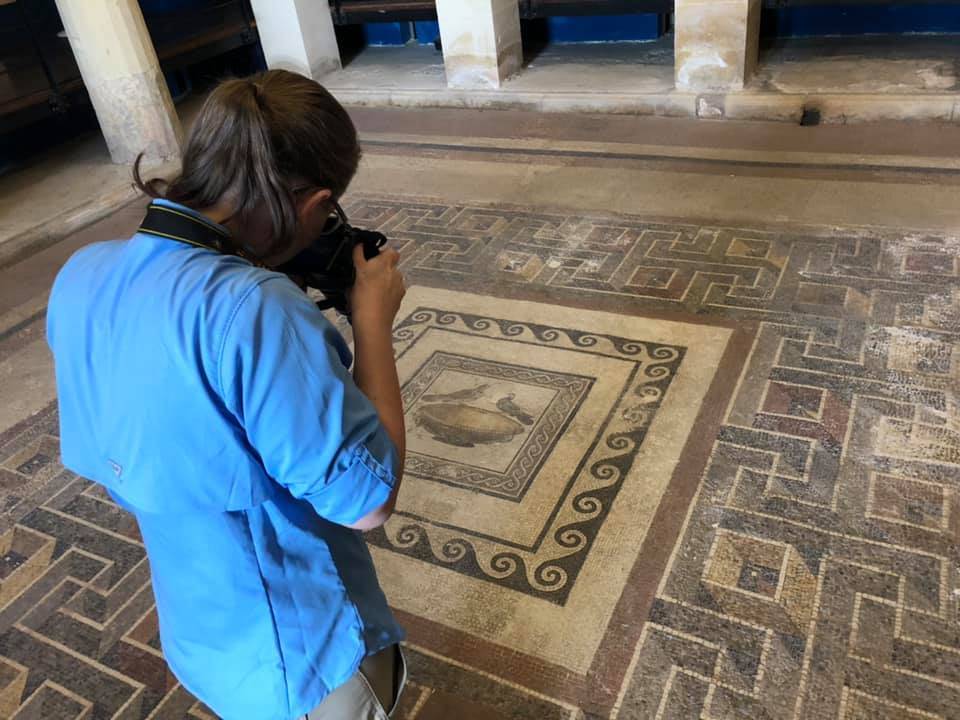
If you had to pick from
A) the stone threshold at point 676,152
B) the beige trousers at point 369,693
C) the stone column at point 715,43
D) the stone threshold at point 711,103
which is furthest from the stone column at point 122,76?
the beige trousers at point 369,693

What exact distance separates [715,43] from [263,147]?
14.9 feet

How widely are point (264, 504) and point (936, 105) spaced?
4643 mm

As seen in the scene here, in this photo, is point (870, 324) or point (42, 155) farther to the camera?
point (42, 155)

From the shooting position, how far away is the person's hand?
1092 millimetres

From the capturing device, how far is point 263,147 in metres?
0.93

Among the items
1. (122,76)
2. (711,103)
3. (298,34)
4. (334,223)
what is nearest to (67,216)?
(122,76)

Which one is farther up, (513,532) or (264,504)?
(264,504)

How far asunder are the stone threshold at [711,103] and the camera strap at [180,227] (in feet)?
14.6

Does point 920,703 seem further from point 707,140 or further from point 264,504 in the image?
point 707,140

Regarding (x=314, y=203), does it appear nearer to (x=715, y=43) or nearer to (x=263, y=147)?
(x=263, y=147)

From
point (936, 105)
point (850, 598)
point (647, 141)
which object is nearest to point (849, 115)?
point (936, 105)

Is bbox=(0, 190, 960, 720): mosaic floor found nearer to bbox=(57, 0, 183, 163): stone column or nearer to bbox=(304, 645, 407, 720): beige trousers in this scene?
bbox=(304, 645, 407, 720): beige trousers

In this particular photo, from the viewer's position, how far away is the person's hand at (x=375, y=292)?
1.09 metres

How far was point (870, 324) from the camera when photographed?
109 inches
